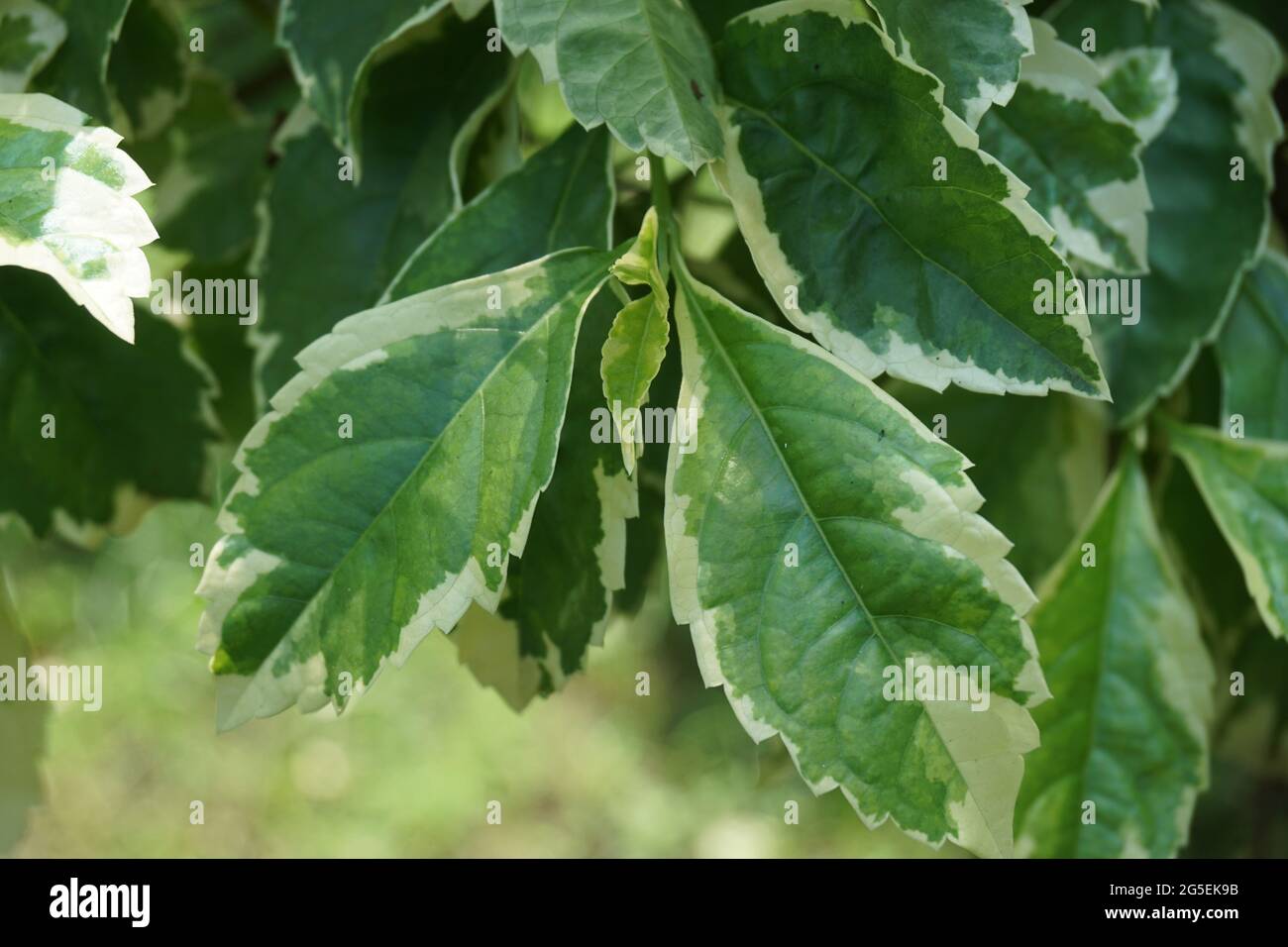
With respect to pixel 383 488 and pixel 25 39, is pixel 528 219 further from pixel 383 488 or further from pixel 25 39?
pixel 25 39

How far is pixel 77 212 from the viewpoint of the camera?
18.0 inches

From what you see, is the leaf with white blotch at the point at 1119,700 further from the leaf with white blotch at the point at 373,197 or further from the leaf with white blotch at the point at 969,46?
the leaf with white blotch at the point at 373,197

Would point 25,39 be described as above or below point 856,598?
above

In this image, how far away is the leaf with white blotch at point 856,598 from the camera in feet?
1.51

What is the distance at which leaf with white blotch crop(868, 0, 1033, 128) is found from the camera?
485 mm

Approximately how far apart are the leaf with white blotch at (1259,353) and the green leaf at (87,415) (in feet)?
2.03

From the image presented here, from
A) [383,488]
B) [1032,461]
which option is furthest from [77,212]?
[1032,461]

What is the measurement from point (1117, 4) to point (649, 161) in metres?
0.35

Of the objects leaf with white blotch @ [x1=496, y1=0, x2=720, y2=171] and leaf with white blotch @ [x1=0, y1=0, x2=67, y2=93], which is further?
leaf with white blotch @ [x1=0, y1=0, x2=67, y2=93]

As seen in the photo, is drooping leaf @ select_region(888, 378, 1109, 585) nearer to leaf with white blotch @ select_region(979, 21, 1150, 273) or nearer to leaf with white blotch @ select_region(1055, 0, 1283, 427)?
leaf with white blotch @ select_region(1055, 0, 1283, 427)

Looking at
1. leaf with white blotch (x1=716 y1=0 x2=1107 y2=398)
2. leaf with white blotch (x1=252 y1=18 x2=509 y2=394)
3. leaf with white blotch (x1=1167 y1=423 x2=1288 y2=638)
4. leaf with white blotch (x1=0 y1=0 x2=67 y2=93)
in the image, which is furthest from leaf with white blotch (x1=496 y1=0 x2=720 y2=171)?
leaf with white blotch (x1=1167 y1=423 x2=1288 y2=638)

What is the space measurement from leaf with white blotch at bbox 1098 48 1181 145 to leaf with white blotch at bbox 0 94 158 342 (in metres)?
0.48

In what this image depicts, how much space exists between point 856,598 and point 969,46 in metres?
0.23
